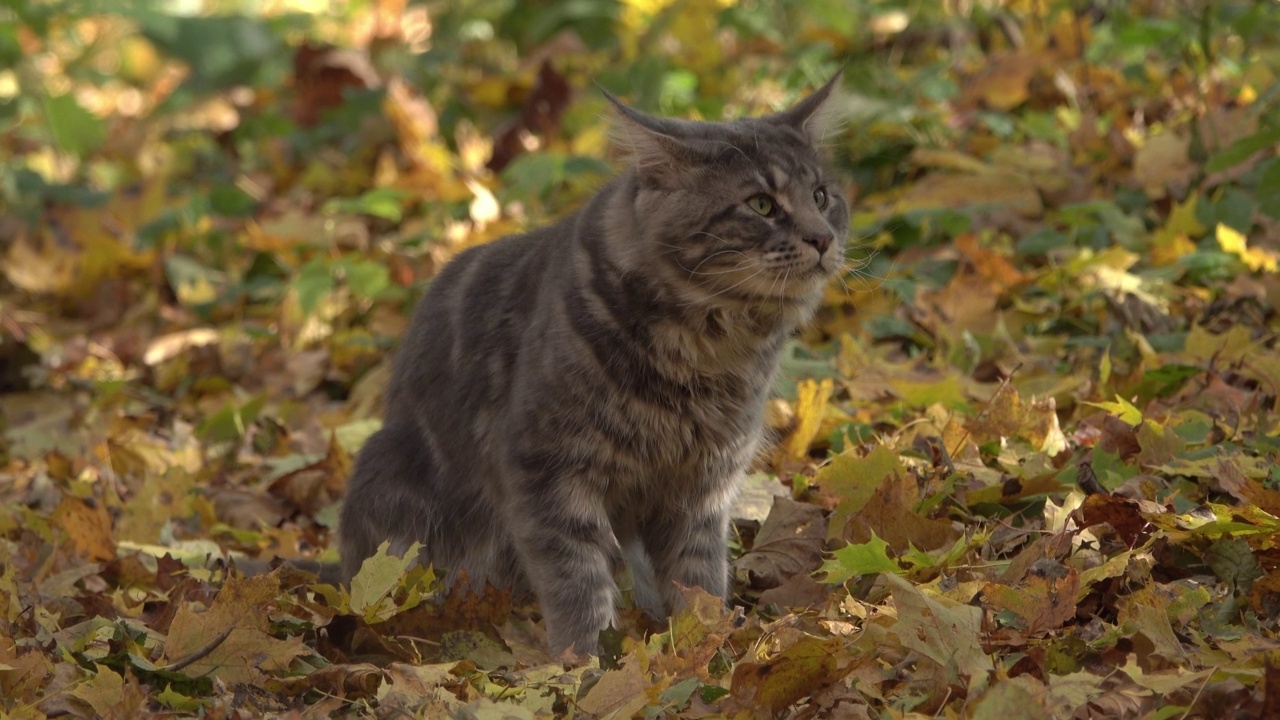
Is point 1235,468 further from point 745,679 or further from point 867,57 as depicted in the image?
point 867,57

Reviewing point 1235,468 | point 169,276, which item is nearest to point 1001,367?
point 1235,468

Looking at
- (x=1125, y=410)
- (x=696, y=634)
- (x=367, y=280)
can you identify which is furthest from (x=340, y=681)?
(x=367, y=280)

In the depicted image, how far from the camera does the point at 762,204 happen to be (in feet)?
11.4

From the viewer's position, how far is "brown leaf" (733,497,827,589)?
354cm

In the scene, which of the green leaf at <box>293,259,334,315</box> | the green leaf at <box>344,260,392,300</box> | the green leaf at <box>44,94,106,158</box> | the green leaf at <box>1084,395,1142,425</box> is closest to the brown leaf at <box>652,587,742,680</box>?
the green leaf at <box>1084,395,1142,425</box>

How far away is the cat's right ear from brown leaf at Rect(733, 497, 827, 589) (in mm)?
923

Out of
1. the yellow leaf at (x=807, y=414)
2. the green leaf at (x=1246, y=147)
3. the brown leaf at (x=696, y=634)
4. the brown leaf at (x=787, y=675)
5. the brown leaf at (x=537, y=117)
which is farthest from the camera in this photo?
the brown leaf at (x=537, y=117)

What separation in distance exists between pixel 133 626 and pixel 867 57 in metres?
4.87

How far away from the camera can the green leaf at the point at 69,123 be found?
7328mm

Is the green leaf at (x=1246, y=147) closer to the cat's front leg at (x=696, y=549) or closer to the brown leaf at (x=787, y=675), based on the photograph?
the cat's front leg at (x=696, y=549)

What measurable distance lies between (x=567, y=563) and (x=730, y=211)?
96 cm

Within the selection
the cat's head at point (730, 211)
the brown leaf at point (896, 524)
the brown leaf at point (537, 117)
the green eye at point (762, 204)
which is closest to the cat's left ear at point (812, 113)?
the cat's head at point (730, 211)

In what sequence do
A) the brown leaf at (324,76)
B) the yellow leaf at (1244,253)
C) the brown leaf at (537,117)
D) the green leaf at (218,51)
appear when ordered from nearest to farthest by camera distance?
the yellow leaf at (1244,253)
the brown leaf at (537,117)
the brown leaf at (324,76)
the green leaf at (218,51)

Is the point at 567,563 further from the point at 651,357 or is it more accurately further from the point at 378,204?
the point at 378,204
